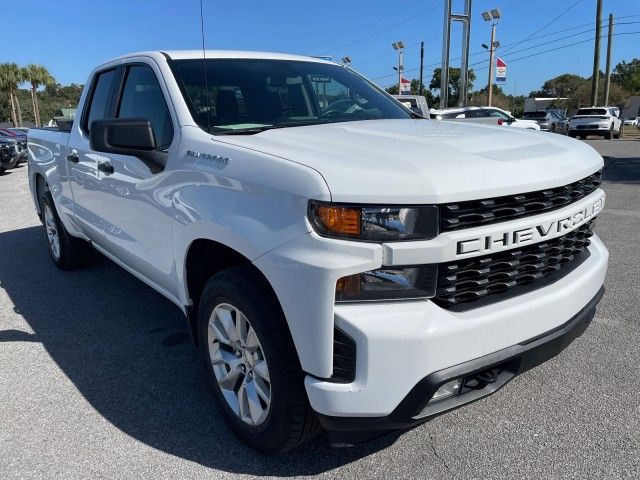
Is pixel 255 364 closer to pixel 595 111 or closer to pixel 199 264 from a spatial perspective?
pixel 199 264

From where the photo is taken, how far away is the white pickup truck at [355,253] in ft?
6.29

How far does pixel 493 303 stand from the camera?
6.95 feet

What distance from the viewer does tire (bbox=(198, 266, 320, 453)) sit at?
7.00 ft

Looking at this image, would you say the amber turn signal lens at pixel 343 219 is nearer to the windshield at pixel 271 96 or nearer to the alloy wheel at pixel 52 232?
the windshield at pixel 271 96

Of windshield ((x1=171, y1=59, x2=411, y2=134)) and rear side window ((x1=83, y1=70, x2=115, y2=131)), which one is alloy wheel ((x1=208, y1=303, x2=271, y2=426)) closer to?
windshield ((x1=171, y1=59, x2=411, y2=134))

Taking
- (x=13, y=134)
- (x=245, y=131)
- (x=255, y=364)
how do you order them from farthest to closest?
(x=13, y=134), (x=245, y=131), (x=255, y=364)

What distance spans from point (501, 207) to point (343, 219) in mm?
616

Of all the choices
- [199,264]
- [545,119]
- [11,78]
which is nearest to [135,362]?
[199,264]

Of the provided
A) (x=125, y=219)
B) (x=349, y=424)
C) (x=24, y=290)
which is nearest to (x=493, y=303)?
(x=349, y=424)

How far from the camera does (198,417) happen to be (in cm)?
284

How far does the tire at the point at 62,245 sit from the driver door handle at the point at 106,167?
5.95 ft

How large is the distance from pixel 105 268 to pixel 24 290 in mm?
788

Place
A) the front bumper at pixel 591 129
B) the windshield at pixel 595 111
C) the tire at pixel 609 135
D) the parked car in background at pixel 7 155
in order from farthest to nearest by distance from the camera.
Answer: the windshield at pixel 595 111, the tire at pixel 609 135, the front bumper at pixel 591 129, the parked car in background at pixel 7 155

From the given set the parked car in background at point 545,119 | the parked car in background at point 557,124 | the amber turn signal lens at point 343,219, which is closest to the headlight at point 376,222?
the amber turn signal lens at point 343,219
